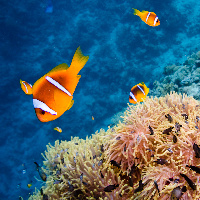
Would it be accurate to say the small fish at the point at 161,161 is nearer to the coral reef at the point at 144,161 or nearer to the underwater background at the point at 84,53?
the coral reef at the point at 144,161

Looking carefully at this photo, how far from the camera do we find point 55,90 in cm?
143

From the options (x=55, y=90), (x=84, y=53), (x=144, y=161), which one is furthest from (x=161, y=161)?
(x=84, y=53)

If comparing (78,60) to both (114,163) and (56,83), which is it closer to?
(56,83)

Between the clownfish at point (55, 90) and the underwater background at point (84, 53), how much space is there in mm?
9533

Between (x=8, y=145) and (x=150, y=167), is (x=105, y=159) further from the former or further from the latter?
(x=8, y=145)

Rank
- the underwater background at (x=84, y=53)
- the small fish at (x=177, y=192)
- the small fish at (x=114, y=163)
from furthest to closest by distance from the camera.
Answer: the underwater background at (x=84, y=53) → the small fish at (x=114, y=163) → the small fish at (x=177, y=192)

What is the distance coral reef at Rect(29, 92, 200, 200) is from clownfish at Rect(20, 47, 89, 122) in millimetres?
1317

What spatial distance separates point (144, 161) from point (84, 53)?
54.8 ft

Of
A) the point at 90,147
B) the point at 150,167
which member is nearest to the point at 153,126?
the point at 150,167

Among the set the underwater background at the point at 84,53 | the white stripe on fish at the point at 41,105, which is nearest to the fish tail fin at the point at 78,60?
the white stripe on fish at the point at 41,105

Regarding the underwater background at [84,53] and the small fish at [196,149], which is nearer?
the small fish at [196,149]

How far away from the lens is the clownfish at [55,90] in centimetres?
138

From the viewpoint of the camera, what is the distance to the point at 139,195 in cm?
221

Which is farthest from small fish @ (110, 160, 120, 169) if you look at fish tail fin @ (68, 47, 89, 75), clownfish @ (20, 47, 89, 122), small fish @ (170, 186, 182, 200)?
fish tail fin @ (68, 47, 89, 75)
